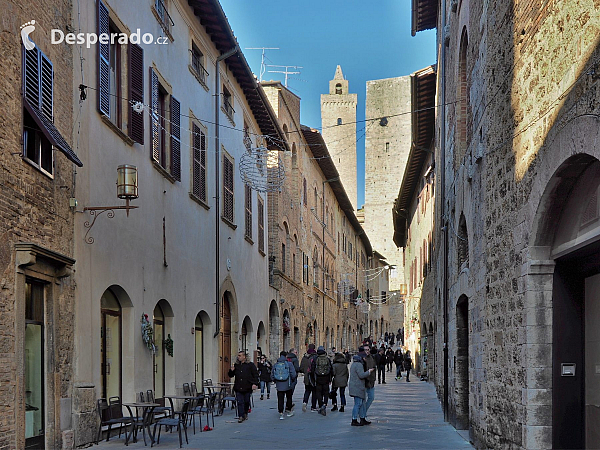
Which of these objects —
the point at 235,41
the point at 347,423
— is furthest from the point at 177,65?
the point at 347,423

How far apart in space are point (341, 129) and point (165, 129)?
235 ft

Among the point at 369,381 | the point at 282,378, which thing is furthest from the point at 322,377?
the point at 369,381

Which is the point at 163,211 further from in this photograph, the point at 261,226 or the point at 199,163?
the point at 261,226

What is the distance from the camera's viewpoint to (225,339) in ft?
73.6

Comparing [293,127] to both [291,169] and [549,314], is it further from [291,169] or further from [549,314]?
[549,314]

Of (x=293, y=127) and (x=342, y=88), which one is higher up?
(x=342, y=88)

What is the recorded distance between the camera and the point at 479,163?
10.8 metres

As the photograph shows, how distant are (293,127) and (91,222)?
74.6 ft

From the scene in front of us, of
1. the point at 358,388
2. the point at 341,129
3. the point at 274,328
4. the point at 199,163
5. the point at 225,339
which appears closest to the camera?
the point at 358,388

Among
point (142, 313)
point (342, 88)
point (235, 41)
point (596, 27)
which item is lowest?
point (142, 313)

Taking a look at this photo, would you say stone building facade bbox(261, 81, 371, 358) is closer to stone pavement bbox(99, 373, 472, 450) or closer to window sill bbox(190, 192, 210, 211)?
window sill bbox(190, 192, 210, 211)

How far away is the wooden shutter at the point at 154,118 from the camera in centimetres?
1548

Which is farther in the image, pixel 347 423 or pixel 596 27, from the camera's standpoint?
pixel 347 423

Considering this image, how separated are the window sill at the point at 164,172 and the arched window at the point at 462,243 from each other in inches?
227
